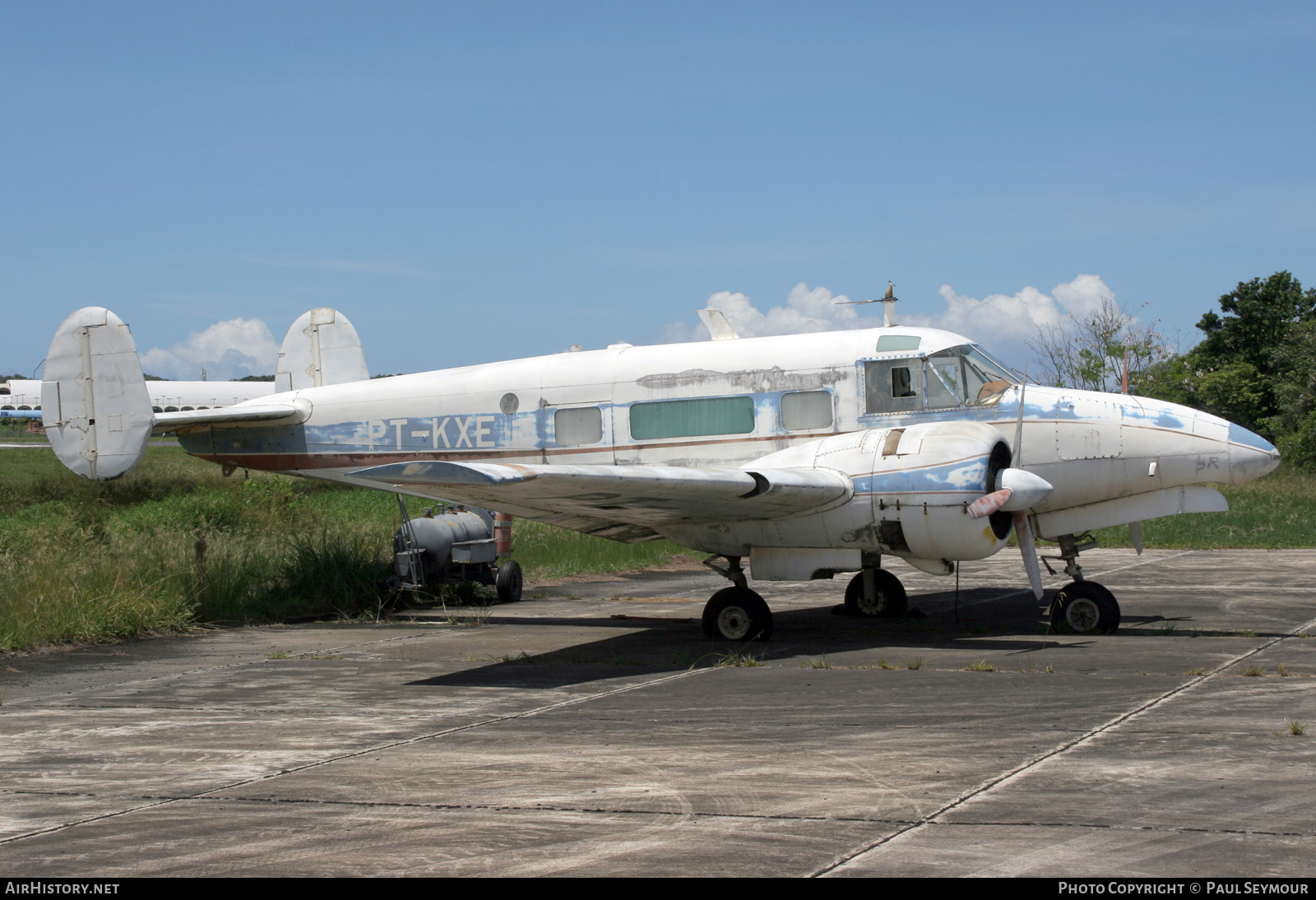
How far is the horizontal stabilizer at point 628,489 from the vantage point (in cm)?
1009

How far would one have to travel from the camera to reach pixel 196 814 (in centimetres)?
630

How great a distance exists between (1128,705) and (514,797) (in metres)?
4.78

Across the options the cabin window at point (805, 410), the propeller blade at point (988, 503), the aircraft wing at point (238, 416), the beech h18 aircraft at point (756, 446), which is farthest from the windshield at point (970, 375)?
the aircraft wing at point (238, 416)

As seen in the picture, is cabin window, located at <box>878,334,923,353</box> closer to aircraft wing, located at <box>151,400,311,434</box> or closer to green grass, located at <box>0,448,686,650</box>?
aircraft wing, located at <box>151,400,311,434</box>

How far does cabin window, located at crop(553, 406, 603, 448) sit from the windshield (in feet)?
13.3

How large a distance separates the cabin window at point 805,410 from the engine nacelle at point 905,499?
0.66 metres

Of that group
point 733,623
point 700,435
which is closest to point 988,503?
point 733,623

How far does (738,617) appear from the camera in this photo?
13.0 metres

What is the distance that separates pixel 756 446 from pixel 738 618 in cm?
206

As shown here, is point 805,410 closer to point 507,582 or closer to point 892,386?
point 892,386

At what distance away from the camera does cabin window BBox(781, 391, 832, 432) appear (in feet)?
44.3

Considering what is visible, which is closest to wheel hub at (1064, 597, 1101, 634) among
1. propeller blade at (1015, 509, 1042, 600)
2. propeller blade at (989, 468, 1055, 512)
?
propeller blade at (1015, 509, 1042, 600)

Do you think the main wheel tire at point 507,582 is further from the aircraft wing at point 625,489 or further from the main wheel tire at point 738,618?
the main wheel tire at point 738,618
